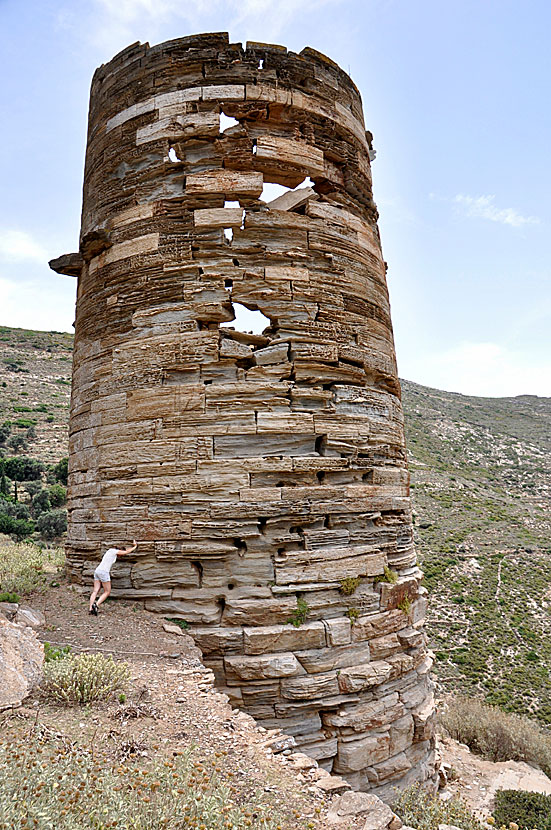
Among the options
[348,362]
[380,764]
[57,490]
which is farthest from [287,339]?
[57,490]

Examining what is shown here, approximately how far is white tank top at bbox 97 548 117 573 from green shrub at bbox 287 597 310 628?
205cm

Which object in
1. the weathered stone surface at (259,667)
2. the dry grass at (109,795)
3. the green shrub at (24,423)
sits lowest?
the weathered stone surface at (259,667)

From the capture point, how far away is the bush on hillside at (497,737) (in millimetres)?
10641

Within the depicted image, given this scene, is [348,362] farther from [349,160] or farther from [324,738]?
[324,738]

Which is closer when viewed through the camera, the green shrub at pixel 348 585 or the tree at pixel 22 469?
the green shrub at pixel 348 585

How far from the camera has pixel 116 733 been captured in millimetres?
3676

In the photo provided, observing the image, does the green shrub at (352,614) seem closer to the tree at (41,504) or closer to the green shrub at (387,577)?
the green shrub at (387,577)

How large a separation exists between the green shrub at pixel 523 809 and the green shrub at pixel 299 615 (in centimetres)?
394

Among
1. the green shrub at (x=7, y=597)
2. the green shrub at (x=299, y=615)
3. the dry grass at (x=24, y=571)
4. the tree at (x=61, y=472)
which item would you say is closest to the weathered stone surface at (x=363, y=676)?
the green shrub at (x=299, y=615)

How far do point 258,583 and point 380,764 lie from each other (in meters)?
2.40

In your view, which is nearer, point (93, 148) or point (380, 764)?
point (380, 764)

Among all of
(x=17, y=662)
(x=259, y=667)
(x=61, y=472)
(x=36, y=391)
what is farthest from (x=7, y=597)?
(x=36, y=391)

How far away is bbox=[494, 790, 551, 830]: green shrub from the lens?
693 centimetres

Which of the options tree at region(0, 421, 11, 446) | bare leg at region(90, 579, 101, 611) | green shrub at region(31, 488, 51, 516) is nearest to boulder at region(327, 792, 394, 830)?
bare leg at region(90, 579, 101, 611)
